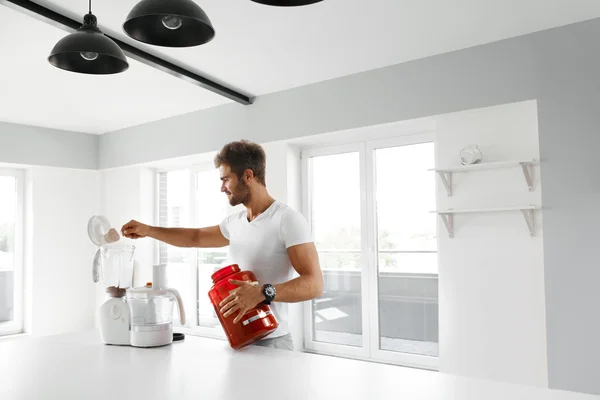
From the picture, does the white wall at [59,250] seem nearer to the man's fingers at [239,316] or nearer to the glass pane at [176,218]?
the glass pane at [176,218]

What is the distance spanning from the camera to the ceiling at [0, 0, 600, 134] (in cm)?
281

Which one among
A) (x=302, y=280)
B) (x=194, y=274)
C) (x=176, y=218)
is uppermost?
(x=176, y=218)

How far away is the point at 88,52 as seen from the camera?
1852 millimetres

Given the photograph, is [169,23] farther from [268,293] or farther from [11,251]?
[11,251]

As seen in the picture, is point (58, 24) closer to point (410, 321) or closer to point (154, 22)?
point (154, 22)

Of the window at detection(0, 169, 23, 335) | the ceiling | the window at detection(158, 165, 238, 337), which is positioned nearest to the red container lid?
the ceiling

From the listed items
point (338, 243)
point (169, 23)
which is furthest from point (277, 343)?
point (338, 243)

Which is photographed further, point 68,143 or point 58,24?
point 68,143

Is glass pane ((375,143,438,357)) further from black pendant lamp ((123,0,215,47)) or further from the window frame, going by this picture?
black pendant lamp ((123,0,215,47))

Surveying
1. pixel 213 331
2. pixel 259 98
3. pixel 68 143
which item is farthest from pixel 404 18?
pixel 68 143

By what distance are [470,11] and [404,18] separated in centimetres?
35

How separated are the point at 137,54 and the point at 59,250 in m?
3.02

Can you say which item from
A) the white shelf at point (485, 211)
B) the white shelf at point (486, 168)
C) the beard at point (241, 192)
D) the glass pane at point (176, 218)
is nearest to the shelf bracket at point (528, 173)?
the white shelf at point (486, 168)

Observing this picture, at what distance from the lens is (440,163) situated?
3.53 m
